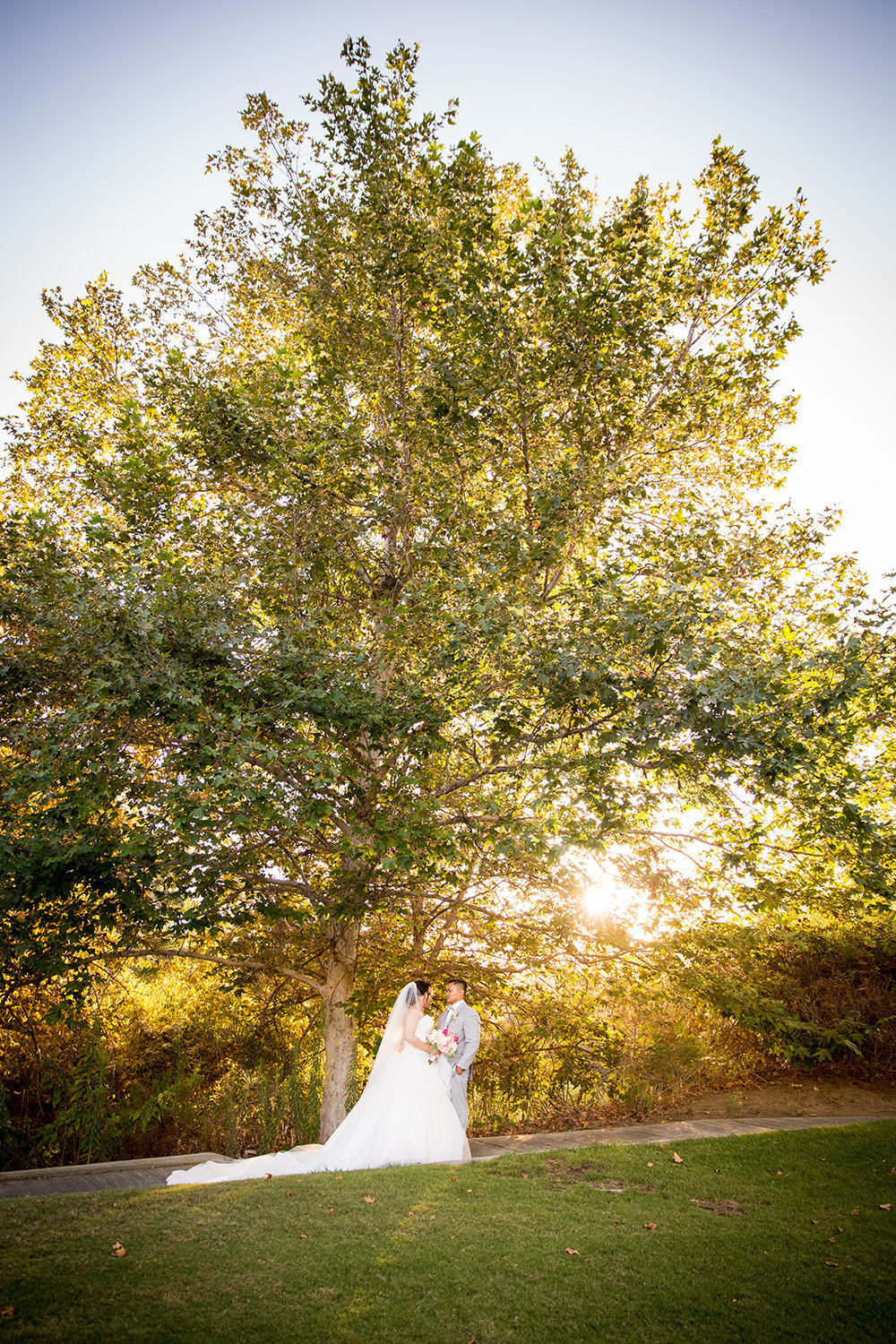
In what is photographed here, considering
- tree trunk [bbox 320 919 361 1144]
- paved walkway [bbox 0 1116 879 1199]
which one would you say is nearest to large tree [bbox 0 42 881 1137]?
tree trunk [bbox 320 919 361 1144]

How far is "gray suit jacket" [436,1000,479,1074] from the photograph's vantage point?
822 centimetres

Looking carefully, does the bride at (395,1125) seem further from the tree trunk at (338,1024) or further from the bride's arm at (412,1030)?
the tree trunk at (338,1024)

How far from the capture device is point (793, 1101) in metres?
10.1

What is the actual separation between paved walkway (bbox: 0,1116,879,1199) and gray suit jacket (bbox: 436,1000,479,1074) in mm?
933

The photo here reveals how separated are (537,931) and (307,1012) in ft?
15.5

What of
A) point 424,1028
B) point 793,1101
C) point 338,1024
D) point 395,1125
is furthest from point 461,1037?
point 793,1101

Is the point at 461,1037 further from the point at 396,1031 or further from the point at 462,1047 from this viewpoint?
the point at 396,1031

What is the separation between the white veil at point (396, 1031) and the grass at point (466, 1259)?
1.60 m

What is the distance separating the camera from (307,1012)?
39.1 feet

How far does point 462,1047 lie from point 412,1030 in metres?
0.64

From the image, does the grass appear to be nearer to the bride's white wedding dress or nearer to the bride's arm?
the bride's white wedding dress

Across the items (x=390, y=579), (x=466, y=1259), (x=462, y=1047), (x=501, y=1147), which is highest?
(x=390, y=579)

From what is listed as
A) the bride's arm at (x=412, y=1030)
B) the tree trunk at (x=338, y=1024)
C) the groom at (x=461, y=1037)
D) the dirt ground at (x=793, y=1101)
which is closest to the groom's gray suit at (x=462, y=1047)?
the groom at (x=461, y=1037)

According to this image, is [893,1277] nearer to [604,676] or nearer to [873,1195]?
[873,1195]
